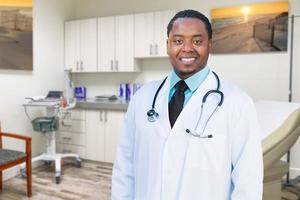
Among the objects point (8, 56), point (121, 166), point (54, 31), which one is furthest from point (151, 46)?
point (121, 166)

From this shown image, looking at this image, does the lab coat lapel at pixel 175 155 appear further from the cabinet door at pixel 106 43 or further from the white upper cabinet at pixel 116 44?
the cabinet door at pixel 106 43

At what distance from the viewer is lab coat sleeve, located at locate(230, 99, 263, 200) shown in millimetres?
938

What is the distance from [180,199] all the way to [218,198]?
0.42 feet

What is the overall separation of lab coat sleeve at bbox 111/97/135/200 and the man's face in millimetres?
303

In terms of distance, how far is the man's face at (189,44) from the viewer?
3.23 feet

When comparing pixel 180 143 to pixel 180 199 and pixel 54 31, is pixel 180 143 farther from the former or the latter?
pixel 54 31

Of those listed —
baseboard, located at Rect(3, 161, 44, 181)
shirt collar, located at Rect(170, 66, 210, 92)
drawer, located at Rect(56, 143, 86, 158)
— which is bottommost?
baseboard, located at Rect(3, 161, 44, 181)

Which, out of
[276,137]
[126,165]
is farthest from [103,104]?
[126,165]

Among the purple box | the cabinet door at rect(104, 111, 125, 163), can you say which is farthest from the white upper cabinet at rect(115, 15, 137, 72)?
the purple box

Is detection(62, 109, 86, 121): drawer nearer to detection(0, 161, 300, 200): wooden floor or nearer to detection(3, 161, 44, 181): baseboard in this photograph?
detection(0, 161, 300, 200): wooden floor

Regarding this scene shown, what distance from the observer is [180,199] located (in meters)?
0.99

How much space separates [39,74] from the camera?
12.8 ft

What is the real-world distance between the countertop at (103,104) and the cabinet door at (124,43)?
0.49 metres

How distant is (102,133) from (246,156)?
3.21 metres
